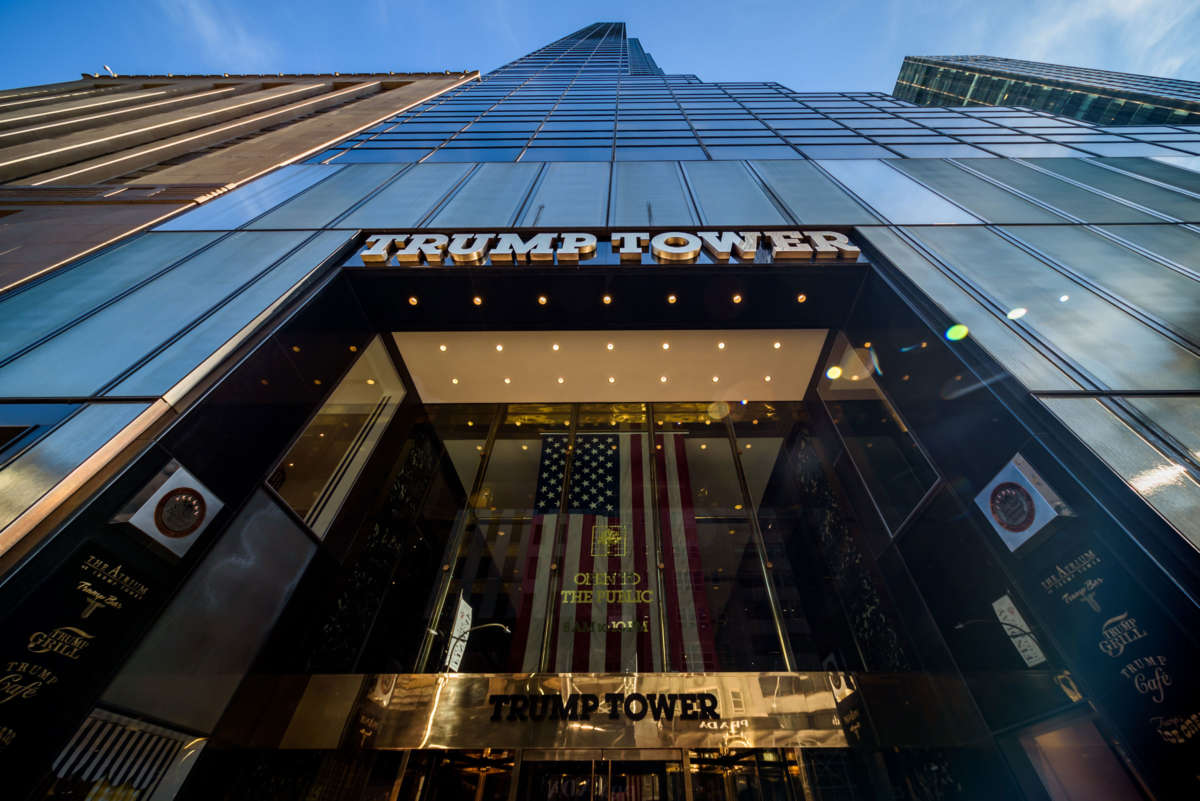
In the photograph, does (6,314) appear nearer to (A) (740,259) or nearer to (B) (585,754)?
(B) (585,754)

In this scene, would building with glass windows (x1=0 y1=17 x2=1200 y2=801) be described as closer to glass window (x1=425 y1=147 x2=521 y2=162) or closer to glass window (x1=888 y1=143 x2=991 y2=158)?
glass window (x1=888 y1=143 x2=991 y2=158)

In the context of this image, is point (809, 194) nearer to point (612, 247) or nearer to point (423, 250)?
point (612, 247)

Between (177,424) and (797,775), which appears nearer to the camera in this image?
(177,424)

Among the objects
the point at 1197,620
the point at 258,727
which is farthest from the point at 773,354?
the point at 258,727

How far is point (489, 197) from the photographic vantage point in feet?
29.4

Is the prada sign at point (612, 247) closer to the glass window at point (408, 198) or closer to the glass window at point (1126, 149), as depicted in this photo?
the glass window at point (408, 198)

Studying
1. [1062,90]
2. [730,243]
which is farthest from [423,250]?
[1062,90]

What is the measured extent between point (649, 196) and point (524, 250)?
11.1 ft

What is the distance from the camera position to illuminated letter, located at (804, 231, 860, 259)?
6852mm

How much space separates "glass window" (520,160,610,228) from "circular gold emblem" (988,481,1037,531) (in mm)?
6725

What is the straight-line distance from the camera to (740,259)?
698cm

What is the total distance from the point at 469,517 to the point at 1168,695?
8.33 meters

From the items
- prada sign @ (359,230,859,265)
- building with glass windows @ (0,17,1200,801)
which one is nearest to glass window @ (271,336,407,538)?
building with glass windows @ (0,17,1200,801)

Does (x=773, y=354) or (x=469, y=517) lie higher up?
(x=773, y=354)
